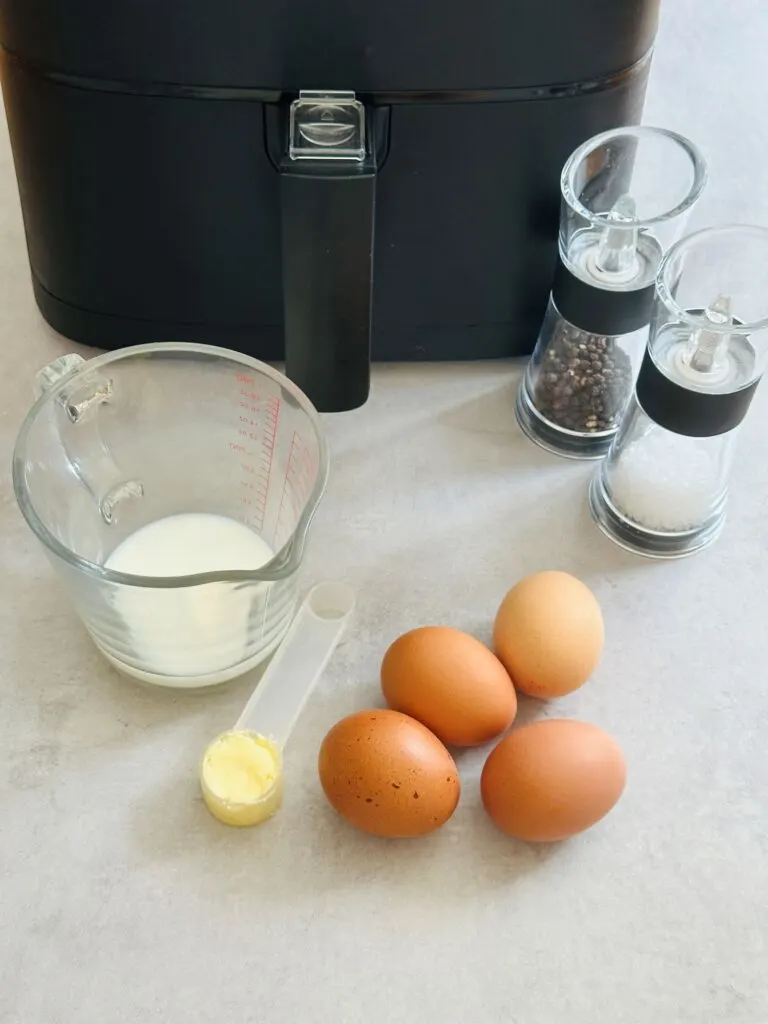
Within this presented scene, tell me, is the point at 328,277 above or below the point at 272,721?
above

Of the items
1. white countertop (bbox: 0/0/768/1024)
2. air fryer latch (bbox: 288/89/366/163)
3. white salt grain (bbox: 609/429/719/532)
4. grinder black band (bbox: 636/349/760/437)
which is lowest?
white countertop (bbox: 0/0/768/1024)

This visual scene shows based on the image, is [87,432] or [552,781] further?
[87,432]

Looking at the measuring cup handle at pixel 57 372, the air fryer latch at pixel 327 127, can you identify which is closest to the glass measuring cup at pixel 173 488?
the measuring cup handle at pixel 57 372

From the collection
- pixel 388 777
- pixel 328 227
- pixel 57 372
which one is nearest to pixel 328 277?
pixel 328 227

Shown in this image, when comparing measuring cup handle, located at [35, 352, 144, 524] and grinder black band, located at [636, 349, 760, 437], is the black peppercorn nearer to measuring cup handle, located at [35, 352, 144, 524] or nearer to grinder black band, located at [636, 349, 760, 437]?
grinder black band, located at [636, 349, 760, 437]

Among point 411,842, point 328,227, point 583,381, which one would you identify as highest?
point 328,227

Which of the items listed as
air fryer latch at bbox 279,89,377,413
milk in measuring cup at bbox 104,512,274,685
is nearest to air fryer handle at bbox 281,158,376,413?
air fryer latch at bbox 279,89,377,413

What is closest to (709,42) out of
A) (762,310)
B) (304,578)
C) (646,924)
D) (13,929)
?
(762,310)

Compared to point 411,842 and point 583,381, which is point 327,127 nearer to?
point 583,381

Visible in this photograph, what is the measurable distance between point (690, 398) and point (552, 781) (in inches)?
9.1

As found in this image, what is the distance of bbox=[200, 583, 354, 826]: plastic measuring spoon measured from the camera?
596 millimetres

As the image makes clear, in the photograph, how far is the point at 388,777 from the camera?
56 centimetres

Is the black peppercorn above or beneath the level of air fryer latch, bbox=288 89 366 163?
beneath

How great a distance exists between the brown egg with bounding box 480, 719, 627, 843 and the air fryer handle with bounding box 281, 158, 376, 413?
0.26 m
